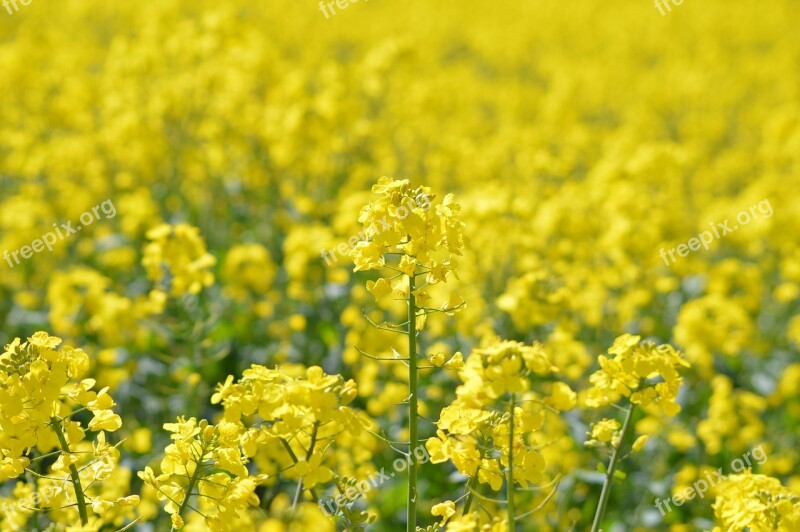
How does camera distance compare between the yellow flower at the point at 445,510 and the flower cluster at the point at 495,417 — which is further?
the yellow flower at the point at 445,510

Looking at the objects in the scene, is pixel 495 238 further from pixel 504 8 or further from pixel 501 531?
pixel 504 8

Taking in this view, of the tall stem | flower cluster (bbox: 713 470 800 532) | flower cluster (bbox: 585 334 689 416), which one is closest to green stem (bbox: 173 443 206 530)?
the tall stem

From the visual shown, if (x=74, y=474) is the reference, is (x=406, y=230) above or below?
above

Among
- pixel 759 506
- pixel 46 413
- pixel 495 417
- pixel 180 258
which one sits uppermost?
pixel 180 258

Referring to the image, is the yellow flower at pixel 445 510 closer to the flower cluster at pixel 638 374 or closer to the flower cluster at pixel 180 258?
the flower cluster at pixel 638 374

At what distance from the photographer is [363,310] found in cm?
208

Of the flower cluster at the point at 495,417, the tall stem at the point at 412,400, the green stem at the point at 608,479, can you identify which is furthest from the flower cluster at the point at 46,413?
the green stem at the point at 608,479

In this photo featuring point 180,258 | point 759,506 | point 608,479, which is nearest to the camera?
point 759,506

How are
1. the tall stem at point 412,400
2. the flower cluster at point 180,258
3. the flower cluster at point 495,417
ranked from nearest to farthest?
the flower cluster at point 495,417 → the tall stem at point 412,400 → the flower cluster at point 180,258

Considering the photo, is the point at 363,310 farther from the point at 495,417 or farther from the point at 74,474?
the point at 74,474

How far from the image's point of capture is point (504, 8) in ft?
60.2

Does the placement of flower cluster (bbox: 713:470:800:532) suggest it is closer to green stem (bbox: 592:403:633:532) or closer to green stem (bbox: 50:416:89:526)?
green stem (bbox: 592:403:633:532)

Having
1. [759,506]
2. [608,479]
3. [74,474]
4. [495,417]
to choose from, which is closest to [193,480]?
[74,474]

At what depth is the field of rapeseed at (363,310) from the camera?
2055 mm
